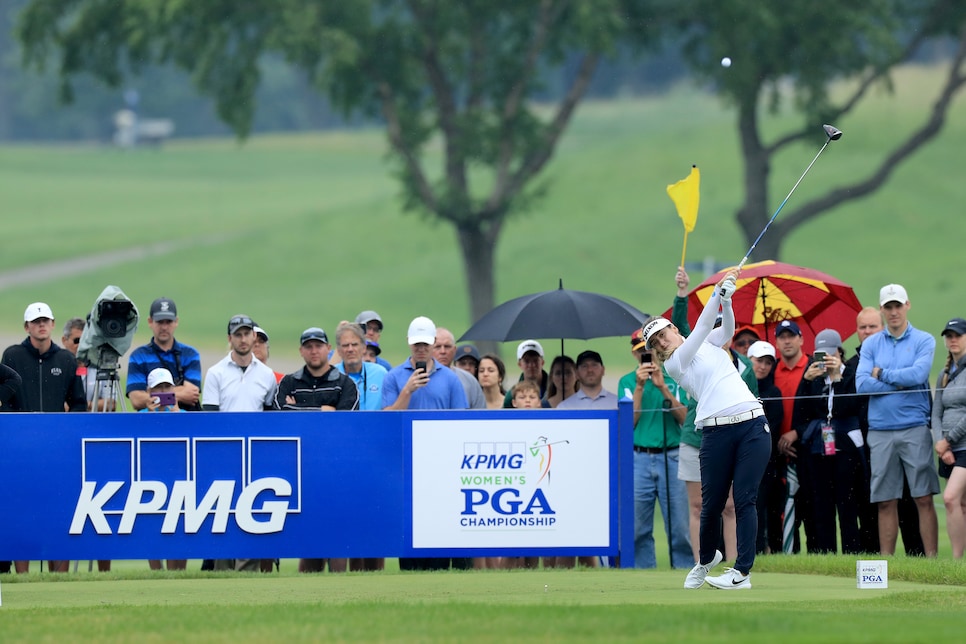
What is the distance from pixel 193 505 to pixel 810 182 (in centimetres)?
5484

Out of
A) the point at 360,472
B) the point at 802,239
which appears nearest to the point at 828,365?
the point at 360,472

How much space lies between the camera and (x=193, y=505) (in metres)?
12.0

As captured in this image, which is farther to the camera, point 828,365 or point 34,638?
point 828,365

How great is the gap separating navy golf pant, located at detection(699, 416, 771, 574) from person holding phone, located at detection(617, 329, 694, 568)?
2844 millimetres

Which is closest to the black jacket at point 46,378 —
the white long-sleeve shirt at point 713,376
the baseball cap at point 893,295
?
the white long-sleeve shirt at point 713,376

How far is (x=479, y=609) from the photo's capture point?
8711mm

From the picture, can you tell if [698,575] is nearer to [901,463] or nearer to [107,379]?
[901,463]

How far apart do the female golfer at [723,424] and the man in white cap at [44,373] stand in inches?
199

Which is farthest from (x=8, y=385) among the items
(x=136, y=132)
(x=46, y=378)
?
(x=136, y=132)

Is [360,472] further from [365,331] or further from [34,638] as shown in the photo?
[34,638]

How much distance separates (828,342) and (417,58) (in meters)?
19.4

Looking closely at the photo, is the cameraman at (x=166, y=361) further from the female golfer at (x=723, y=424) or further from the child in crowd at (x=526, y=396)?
the female golfer at (x=723, y=424)

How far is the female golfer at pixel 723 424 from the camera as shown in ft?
32.8

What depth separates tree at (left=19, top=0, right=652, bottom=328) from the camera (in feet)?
99.6
